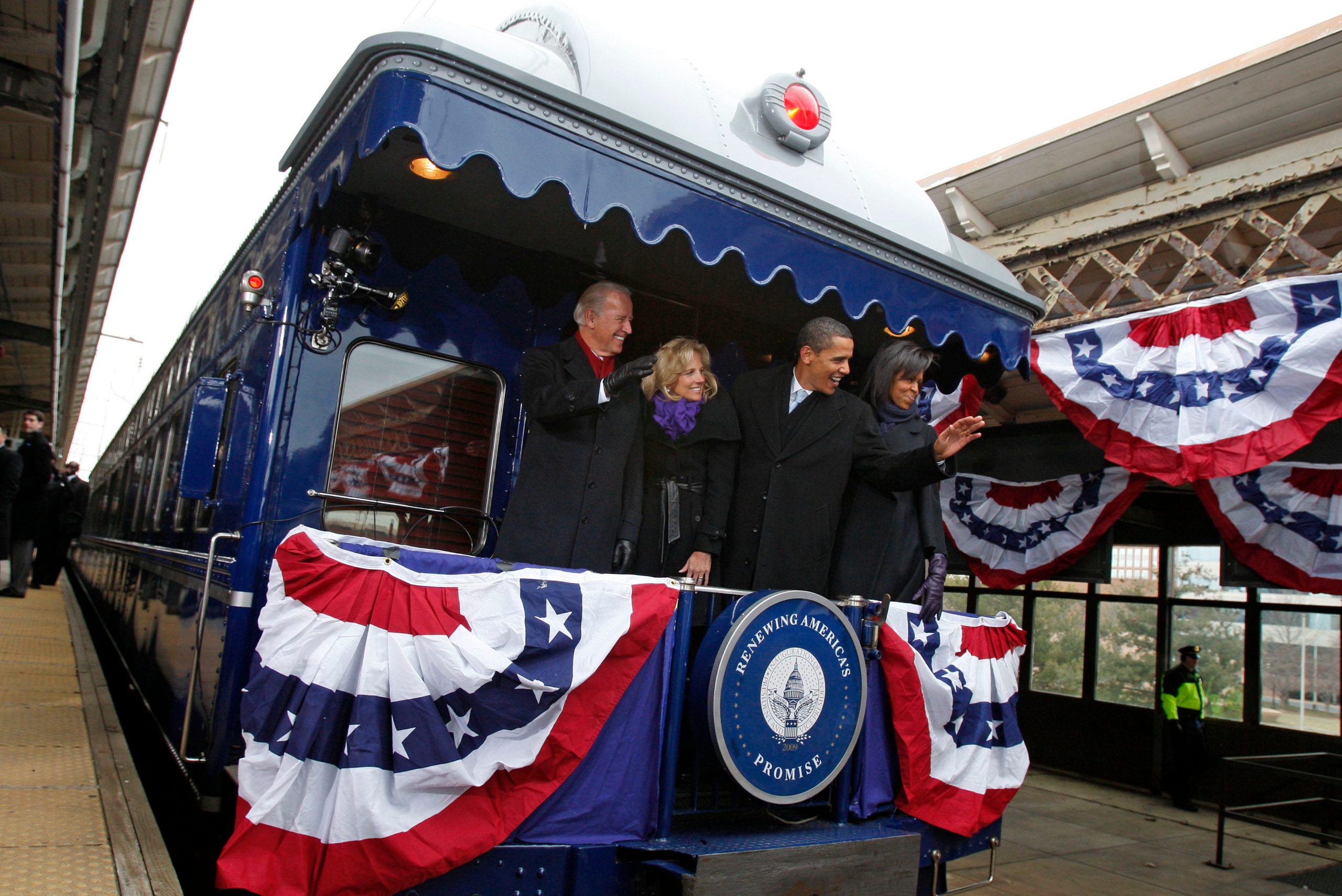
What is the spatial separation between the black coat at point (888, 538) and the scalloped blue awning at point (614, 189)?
75 cm

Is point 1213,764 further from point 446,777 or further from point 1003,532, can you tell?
point 446,777

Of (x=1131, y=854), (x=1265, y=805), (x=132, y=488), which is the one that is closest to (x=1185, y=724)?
(x=1131, y=854)

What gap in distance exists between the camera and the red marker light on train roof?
4.24 meters

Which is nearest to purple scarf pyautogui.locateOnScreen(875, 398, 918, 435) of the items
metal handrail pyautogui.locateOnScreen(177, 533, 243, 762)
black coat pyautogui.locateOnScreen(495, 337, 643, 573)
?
black coat pyautogui.locateOnScreen(495, 337, 643, 573)

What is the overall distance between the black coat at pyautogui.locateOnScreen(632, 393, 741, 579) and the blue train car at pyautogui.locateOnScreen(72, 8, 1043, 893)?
542 millimetres

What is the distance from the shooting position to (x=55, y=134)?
7.72 m

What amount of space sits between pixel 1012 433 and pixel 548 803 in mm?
5584

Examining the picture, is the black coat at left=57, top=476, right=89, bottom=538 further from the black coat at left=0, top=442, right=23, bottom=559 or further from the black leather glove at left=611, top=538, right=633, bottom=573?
the black leather glove at left=611, top=538, right=633, bottom=573

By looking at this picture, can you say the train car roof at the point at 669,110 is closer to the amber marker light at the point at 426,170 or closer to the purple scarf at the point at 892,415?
the amber marker light at the point at 426,170

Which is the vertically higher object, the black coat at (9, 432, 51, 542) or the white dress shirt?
the white dress shirt

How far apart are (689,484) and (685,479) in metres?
0.04

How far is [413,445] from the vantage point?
4113mm

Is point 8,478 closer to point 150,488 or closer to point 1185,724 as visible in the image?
point 150,488

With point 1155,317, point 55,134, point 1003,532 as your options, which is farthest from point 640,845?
point 55,134
